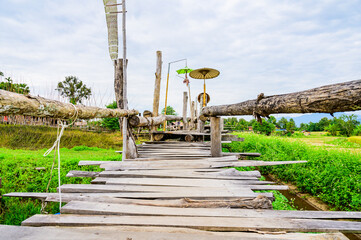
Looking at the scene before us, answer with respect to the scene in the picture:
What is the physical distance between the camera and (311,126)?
21.2 meters

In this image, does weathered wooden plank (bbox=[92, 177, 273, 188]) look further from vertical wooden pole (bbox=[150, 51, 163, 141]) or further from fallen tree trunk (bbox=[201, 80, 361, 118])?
vertical wooden pole (bbox=[150, 51, 163, 141])

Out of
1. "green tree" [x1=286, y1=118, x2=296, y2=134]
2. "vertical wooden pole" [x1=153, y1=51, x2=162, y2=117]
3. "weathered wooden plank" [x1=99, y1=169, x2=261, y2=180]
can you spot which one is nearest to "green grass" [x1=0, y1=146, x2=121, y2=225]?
"weathered wooden plank" [x1=99, y1=169, x2=261, y2=180]

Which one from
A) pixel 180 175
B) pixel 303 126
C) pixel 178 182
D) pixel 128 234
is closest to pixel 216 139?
pixel 180 175

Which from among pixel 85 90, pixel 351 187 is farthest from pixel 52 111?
pixel 85 90

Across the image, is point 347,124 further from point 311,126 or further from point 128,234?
point 128,234

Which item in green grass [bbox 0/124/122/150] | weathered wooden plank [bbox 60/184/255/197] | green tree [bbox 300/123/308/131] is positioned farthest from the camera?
green tree [bbox 300/123/308/131]

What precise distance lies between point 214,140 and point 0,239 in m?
2.96

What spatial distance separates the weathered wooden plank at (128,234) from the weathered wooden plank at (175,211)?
7.4 inches

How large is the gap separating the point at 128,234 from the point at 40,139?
10814mm

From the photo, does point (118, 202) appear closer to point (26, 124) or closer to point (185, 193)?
point (185, 193)

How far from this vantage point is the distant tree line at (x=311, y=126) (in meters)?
12.6

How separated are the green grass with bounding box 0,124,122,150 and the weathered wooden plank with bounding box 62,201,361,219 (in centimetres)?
884

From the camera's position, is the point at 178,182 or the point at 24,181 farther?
the point at 24,181

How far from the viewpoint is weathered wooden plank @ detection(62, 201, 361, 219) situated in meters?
1.53
